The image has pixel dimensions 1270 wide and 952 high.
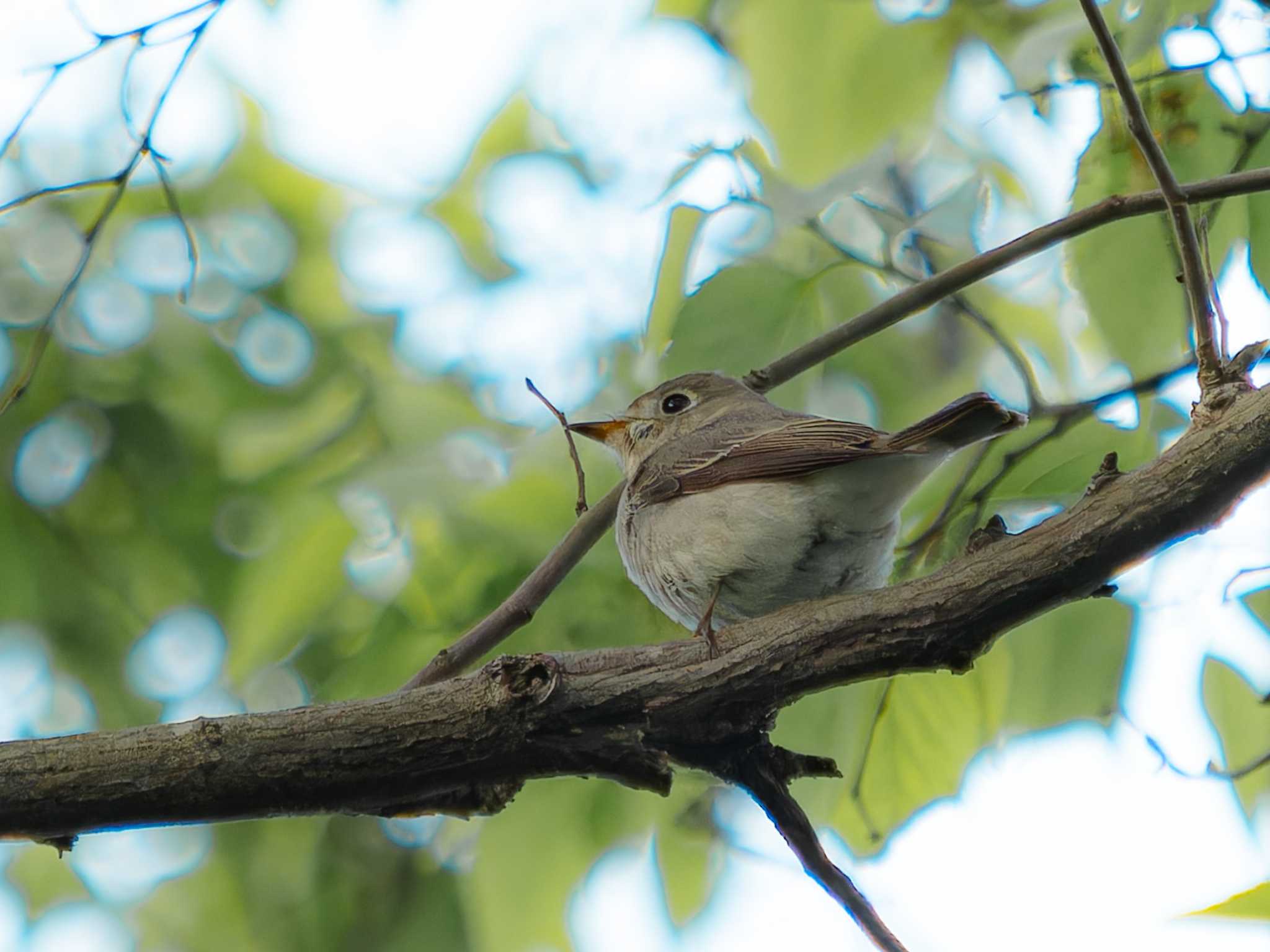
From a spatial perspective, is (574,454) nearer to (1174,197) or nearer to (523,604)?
(523,604)

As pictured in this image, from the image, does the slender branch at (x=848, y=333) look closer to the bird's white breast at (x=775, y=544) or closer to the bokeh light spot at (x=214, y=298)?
the bird's white breast at (x=775, y=544)

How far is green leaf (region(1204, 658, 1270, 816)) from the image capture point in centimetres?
274

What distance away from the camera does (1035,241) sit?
8.37 ft

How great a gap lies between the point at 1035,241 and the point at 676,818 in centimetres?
188

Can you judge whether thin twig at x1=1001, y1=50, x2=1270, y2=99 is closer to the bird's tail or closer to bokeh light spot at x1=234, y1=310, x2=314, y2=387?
the bird's tail

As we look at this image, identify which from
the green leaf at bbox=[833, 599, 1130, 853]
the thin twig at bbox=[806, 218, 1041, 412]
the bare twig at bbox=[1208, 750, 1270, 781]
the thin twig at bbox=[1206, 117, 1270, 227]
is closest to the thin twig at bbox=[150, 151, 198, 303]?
the thin twig at bbox=[806, 218, 1041, 412]

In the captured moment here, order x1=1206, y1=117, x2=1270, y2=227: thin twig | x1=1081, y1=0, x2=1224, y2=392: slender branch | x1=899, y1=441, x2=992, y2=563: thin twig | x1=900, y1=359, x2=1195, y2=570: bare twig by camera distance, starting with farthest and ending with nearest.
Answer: x1=899, y1=441, x2=992, y2=563: thin twig < x1=900, y1=359, x2=1195, y2=570: bare twig < x1=1206, y1=117, x2=1270, y2=227: thin twig < x1=1081, y1=0, x2=1224, y2=392: slender branch

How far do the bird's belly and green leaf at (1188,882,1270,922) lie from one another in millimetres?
1432

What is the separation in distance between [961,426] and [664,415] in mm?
2040

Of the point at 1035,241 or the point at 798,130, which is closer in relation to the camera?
the point at 1035,241

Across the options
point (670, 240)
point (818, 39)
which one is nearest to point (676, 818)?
point (670, 240)

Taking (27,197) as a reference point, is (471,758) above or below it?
below

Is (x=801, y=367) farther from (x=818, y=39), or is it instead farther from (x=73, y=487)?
(x=73, y=487)

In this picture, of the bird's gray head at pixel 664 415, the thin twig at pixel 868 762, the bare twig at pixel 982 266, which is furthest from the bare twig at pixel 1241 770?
the bird's gray head at pixel 664 415
